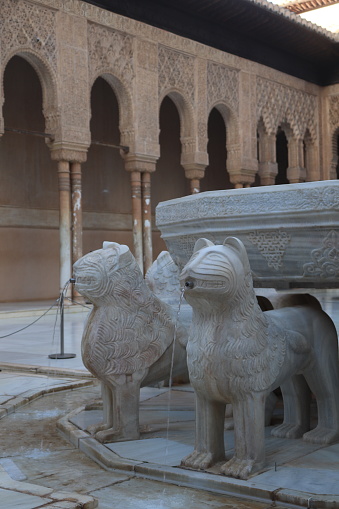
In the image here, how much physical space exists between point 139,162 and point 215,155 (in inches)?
335

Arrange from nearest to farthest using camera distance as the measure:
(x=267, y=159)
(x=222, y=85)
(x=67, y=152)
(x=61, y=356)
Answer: (x=61, y=356) → (x=67, y=152) → (x=222, y=85) → (x=267, y=159)

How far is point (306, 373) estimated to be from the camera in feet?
11.8

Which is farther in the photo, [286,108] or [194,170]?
[286,108]

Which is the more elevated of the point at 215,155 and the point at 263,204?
the point at 215,155

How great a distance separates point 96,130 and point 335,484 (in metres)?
16.7

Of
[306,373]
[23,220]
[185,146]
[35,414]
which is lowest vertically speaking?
[35,414]

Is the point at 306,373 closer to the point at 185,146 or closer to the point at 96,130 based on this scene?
the point at 185,146

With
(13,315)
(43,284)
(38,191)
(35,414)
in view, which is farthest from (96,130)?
(35,414)

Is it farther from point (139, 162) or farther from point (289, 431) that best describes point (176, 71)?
point (289, 431)

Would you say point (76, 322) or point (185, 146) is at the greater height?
point (185, 146)

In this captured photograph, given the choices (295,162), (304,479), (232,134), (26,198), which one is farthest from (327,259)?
(295,162)

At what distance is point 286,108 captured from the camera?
64.1 feet

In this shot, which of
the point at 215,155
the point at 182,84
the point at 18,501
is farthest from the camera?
the point at 215,155

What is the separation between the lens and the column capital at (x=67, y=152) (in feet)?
44.5
